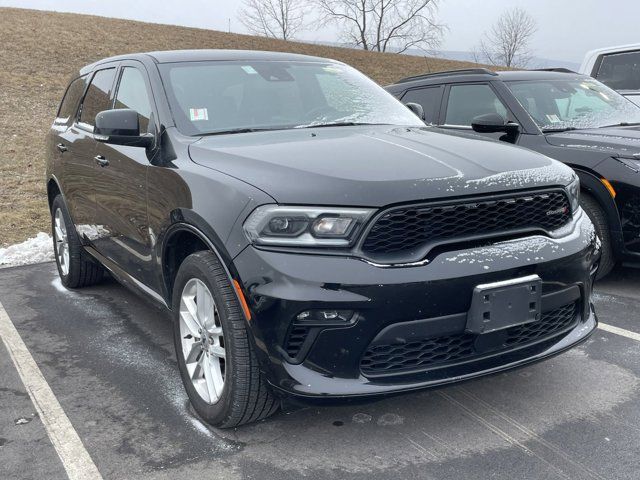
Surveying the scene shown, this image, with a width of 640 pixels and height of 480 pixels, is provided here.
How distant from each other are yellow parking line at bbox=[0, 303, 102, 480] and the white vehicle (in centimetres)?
762

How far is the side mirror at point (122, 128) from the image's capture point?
3.34 metres

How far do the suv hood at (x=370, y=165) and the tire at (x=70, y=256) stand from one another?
7.34ft

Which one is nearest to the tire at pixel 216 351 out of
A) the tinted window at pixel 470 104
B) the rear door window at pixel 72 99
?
the rear door window at pixel 72 99

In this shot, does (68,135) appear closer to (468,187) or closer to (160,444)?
(160,444)

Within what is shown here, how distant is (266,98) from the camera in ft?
12.3

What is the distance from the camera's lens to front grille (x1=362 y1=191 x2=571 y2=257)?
2.51 meters

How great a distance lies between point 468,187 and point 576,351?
173 centimetres

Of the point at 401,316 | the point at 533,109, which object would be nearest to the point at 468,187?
the point at 401,316

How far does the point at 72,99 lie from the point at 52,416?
9.86 feet

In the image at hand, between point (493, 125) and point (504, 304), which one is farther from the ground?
point (493, 125)

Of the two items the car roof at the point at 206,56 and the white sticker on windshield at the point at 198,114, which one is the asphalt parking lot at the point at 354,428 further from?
the car roof at the point at 206,56

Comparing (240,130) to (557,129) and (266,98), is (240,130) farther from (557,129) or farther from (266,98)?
(557,129)

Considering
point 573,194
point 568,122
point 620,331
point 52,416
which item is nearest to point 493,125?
point 568,122

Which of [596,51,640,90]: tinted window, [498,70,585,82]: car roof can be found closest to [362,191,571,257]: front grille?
[498,70,585,82]: car roof
